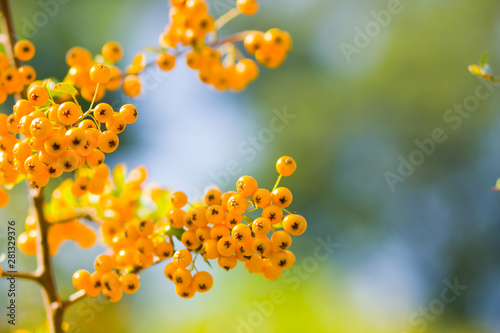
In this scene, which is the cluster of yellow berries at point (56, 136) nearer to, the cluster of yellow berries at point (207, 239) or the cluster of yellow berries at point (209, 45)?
the cluster of yellow berries at point (207, 239)

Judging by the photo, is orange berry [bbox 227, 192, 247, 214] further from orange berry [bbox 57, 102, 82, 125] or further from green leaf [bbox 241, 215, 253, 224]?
orange berry [bbox 57, 102, 82, 125]

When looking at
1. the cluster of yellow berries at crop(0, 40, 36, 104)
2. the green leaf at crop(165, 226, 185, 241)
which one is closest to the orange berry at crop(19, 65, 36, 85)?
the cluster of yellow berries at crop(0, 40, 36, 104)

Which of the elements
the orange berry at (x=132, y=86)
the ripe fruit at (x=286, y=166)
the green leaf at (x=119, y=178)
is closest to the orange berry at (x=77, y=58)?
the orange berry at (x=132, y=86)

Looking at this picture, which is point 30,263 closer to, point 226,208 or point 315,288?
point 315,288

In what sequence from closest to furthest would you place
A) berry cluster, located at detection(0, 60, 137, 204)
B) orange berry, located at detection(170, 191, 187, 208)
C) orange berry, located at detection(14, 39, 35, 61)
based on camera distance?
berry cluster, located at detection(0, 60, 137, 204) → orange berry, located at detection(170, 191, 187, 208) → orange berry, located at detection(14, 39, 35, 61)

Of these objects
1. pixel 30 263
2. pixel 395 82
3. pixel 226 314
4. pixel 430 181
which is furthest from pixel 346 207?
pixel 30 263

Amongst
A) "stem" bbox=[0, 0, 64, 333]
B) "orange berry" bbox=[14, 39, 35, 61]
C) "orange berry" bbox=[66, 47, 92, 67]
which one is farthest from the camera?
"orange berry" bbox=[66, 47, 92, 67]

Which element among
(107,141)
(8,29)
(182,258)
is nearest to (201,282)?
(182,258)

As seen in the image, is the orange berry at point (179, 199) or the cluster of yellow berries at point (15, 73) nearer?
the orange berry at point (179, 199)
